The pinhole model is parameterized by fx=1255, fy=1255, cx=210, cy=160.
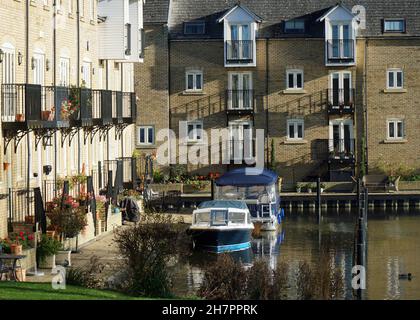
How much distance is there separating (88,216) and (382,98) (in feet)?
99.7

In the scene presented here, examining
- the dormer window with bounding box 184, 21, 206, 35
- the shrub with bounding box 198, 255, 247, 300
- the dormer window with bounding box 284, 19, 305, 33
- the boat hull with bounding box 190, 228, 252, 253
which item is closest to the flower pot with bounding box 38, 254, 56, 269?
the shrub with bounding box 198, 255, 247, 300

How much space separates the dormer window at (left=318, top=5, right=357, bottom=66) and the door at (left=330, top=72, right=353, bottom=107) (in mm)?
888

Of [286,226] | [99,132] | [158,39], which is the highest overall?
[158,39]

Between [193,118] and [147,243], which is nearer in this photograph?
[147,243]

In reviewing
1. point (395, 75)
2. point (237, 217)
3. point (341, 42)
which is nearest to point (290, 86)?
point (341, 42)

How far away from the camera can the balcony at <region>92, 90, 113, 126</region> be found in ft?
165

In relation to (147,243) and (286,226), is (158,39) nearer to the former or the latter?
(286,226)

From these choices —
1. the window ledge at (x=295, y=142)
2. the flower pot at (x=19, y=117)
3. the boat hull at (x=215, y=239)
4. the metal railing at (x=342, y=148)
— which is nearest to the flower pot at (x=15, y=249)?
the flower pot at (x=19, y=117)

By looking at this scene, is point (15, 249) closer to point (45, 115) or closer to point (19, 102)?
point (19, 102)

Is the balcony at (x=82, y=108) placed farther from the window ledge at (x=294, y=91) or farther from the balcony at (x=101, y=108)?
the window ledge at (x=294, y=91)

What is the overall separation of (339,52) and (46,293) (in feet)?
150

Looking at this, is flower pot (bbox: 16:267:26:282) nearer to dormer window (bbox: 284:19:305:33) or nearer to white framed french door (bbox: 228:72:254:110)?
white framed french door (bbox: 228:72:254:110)
